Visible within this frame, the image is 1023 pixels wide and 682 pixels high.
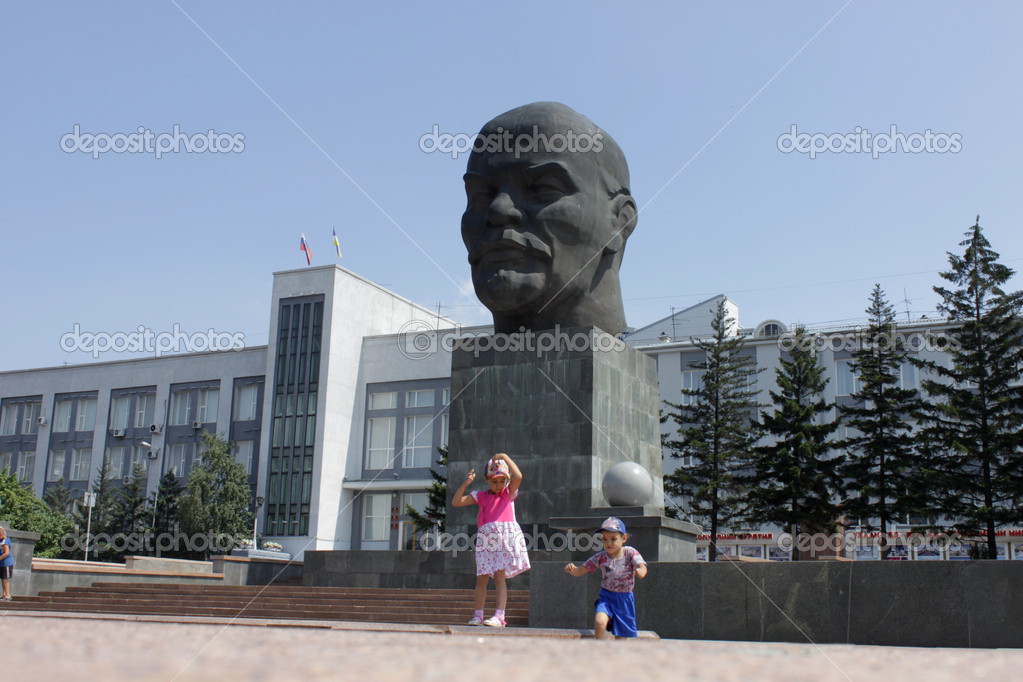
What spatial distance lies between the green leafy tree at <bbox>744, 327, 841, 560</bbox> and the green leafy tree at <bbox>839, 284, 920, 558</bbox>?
0.78 metres

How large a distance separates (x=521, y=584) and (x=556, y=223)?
5.21m

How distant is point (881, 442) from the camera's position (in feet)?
106

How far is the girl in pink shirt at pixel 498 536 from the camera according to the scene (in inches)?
303

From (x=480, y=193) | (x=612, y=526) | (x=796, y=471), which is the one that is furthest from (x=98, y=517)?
(x=612, y=526)

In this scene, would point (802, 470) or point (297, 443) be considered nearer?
point (802, 470)

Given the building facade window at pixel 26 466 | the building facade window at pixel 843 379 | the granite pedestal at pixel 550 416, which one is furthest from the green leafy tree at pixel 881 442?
the building facade window at pixel 26 466

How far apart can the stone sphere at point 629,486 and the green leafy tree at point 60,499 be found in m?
43.1

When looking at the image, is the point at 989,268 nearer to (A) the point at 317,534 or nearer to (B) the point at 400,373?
(B) the point at 400,373

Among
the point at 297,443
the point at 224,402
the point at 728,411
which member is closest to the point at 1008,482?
the point at 728,411

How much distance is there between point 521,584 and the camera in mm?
12016

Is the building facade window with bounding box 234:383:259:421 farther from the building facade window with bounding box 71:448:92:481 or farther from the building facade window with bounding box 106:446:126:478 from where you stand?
the building facade window with bounding box 71:448:92:481

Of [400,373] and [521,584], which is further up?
[400,373]

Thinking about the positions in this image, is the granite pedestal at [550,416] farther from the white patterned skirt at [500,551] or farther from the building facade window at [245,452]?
the building facade window at [245,452]

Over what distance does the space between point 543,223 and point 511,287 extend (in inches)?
41.0
